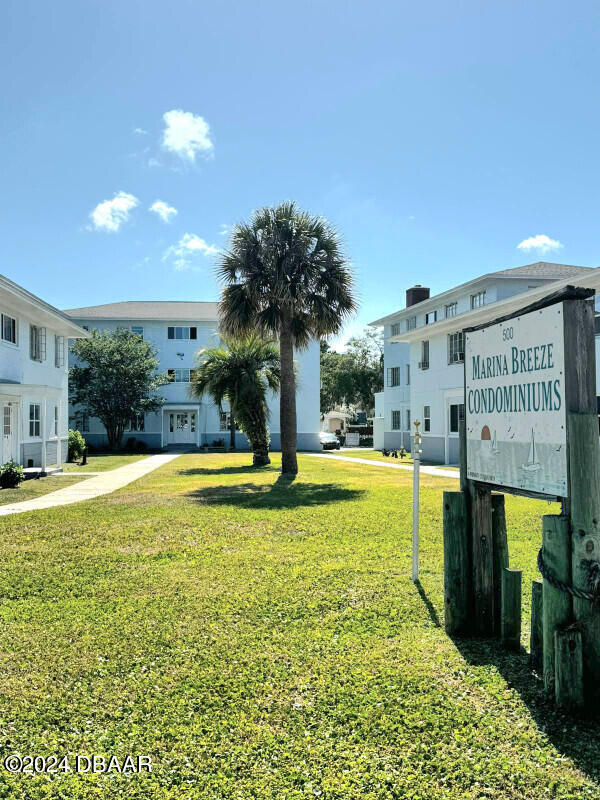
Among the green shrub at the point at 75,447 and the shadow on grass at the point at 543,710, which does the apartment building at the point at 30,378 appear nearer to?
the green shrub at the point at 75,447

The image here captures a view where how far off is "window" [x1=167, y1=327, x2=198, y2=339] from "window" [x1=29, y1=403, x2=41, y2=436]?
18467 millimetres

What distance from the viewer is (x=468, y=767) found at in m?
3.09

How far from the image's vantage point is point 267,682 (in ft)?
13.4

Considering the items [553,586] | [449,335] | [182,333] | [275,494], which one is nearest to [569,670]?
[553,586]

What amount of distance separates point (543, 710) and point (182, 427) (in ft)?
124

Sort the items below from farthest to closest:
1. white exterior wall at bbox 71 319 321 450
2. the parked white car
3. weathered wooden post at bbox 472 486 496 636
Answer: the parked white car, white exterior wall at bbox 71 319 321 450, weathered wooden post at bbox 472 486 496 636

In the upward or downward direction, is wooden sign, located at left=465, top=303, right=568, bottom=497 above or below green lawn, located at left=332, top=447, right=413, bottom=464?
above

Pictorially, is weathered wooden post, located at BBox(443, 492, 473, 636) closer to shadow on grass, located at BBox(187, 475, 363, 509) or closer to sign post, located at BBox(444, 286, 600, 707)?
sign post, located at BBox(444, 286, 600, 707)

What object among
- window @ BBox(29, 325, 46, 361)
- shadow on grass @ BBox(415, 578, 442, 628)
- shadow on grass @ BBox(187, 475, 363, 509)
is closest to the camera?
shadow on grass @ BBox(415, 578, 442, 628)

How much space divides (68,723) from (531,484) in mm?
3277

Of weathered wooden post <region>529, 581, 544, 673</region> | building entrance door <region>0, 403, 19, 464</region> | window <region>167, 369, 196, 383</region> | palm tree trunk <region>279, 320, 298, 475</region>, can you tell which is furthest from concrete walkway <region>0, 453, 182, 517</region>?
window <region>167, 369, 196, 383</region>

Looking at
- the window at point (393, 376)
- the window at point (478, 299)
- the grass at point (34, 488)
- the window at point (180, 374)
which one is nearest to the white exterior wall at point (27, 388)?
the grass at point (34, 488)

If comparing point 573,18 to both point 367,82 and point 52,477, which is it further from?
point 52,477

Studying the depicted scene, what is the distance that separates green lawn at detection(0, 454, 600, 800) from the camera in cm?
303
